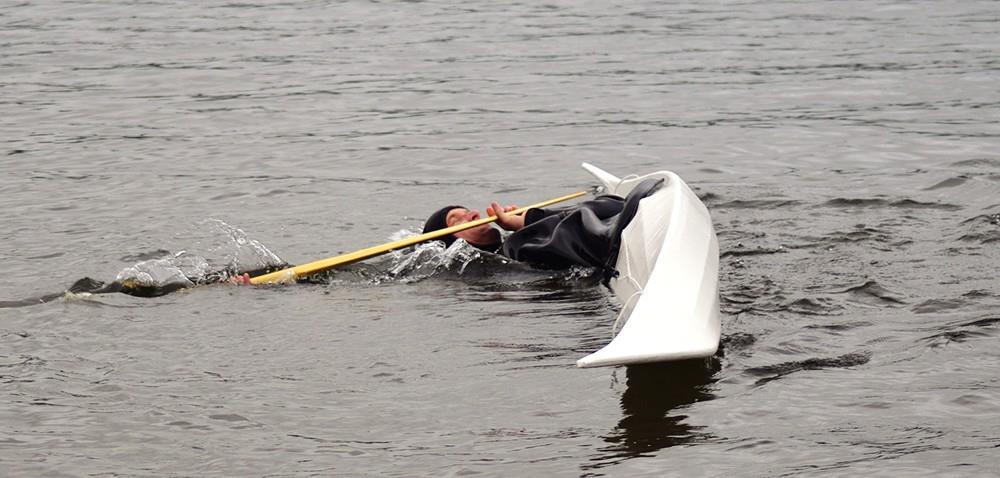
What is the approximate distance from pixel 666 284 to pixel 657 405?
2.85 ft

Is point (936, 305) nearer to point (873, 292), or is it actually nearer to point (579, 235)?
point (873, 292)

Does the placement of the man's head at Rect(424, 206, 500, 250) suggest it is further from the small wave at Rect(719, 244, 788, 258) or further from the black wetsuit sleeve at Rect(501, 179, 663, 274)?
the small wave at Rect(719, 244, 788, 258)

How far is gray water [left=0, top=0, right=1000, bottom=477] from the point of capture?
185 inches

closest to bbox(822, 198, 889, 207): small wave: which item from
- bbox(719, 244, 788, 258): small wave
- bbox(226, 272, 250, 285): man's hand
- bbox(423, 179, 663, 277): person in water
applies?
bbox(719, 244, 788, 258): small wave

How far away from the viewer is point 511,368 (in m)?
5.47

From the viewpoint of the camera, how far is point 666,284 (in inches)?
223

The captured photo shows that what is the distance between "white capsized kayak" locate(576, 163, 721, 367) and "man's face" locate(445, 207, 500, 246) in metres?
1.01

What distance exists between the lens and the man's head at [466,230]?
761cm

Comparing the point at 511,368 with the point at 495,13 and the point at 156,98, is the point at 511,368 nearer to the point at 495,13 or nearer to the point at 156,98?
the point at 156,98

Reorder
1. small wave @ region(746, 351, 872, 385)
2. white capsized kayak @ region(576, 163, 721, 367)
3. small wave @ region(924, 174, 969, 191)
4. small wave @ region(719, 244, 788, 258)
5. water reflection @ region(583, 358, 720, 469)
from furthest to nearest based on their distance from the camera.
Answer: small wave @ region(924, 174, 969, 191), small wave @ region(719, 244, 788, 258), small wave @ region(746, 351, 872, 385), white capsized kayak @ region(576, 163, 721, 367), water reflection @ region(583, 358, 720, 469)

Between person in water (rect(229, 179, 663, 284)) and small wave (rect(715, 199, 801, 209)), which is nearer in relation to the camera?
person in water (rect(229, 179, 663, 284))

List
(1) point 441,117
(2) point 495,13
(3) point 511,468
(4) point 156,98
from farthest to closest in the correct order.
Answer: (2) point 495,13 < (4) point 156,98 < (1) point 441,117 < (3) point 511,468

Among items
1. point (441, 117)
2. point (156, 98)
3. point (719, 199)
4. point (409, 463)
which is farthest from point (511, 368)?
point (156, 98)

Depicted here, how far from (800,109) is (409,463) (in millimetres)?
9710
